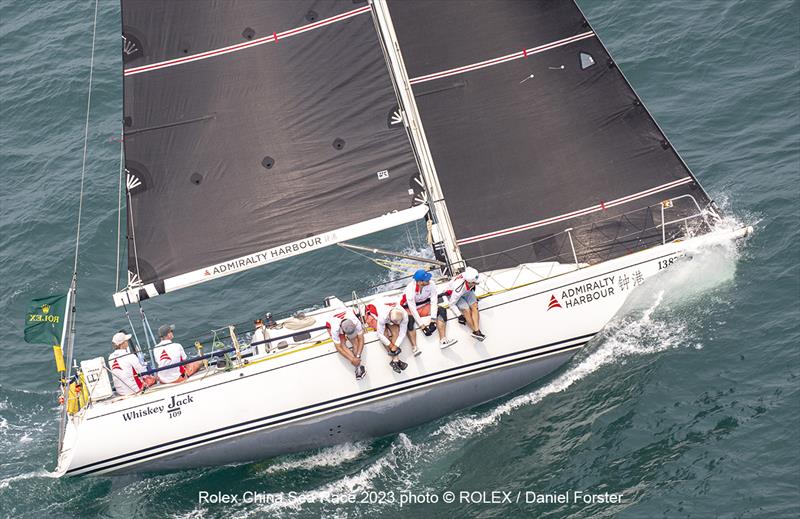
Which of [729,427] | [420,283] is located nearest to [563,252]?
[420,283]

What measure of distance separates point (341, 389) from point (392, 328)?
1525 mm

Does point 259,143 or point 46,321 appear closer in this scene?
point 259,143

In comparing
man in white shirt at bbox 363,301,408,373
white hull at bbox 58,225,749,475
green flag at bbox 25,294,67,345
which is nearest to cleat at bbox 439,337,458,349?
white hull at bbox 58,225,749,475

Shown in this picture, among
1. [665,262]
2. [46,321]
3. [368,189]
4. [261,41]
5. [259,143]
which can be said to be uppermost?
[261,41]

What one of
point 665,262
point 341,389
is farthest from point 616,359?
point 341,389

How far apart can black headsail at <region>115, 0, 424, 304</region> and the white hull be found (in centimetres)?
217

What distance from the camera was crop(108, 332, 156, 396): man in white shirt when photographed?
21.2 m

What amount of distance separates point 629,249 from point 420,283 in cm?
448

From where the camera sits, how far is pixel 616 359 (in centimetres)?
2180

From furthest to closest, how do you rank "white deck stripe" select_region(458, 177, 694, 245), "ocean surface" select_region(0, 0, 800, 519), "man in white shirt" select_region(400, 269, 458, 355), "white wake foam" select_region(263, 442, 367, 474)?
A: "white deck stripe" select_region(458, 177, 694, 245)
"white wake foam" select_region(263, 442, 367, 474)
"man in white shirt" select_region(400, 269, 458, 355)
"ocean surface" select_region(0, 0, 800, 519)

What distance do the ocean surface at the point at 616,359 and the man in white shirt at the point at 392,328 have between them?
1.71 m

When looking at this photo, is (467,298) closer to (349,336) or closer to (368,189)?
(349,336)

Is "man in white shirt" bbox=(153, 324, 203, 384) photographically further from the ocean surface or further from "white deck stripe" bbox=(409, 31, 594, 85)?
"white deck stripe" bbox=(409, 31, 594, 85)

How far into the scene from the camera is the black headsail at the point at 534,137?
21.9m
